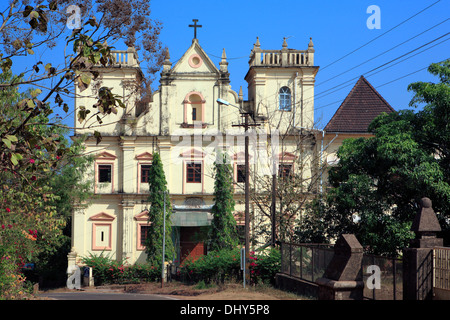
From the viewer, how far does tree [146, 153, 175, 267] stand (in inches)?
1378

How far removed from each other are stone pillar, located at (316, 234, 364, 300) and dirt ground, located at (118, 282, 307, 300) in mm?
4846

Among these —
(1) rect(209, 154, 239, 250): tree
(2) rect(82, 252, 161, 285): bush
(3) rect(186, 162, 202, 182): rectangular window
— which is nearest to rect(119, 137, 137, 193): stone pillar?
(3) rect(186, 162, 202, 182): rectangular window

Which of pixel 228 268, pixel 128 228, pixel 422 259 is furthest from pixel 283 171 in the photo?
pixel 422 259

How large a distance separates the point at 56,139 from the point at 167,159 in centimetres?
2787

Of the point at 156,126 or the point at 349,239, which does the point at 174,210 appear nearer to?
the point at 156,126

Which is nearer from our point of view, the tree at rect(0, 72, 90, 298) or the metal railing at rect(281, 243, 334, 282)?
the tree at rect(0, 72, 90, 298)

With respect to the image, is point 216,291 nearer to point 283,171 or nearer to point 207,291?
point 207,291

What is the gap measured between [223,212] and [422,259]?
69.4 ft

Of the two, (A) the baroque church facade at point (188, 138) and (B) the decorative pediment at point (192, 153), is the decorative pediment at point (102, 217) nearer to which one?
(A) the baroque church facade at point (188, 138)

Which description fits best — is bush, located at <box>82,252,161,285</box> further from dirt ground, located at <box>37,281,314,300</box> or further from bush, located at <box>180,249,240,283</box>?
bush, located at <box>180,249,240,283</box>

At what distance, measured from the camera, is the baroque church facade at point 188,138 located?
124 ft

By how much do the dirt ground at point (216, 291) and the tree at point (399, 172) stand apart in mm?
4274

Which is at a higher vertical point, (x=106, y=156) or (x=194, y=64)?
(x=194, y=64)

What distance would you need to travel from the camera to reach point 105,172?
126ft
